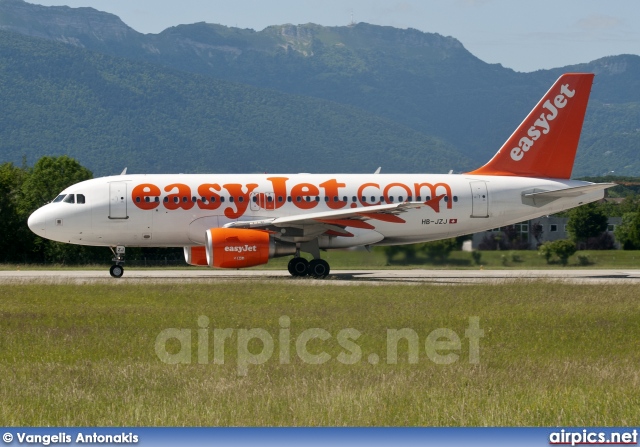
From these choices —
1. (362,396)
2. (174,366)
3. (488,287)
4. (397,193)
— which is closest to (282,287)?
Result: (488,287)

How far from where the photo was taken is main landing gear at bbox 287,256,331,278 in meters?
34.3

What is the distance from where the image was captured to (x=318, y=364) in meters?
15.7

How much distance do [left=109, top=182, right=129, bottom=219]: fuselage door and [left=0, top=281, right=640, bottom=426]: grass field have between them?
792cm

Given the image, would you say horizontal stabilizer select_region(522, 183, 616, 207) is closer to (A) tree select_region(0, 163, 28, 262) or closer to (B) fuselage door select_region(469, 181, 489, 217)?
(B) fuselage door select_region(469, 181, 489, 217)

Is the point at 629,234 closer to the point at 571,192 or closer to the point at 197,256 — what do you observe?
the point at 571,192

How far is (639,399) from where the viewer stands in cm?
1309

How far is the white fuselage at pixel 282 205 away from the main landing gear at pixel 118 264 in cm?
47

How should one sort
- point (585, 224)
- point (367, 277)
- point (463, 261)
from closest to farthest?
point (367, 277), point (463, 261), point (585, 224)

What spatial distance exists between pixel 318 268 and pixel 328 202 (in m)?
2.33

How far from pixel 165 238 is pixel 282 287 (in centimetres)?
743

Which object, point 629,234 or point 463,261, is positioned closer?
point 463,261

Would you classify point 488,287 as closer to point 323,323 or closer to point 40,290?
point 323,323

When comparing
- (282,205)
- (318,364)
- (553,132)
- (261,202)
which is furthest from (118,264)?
(318,364)

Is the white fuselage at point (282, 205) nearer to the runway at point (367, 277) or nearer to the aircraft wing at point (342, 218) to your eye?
the aircraft wing at point (342, 218)
